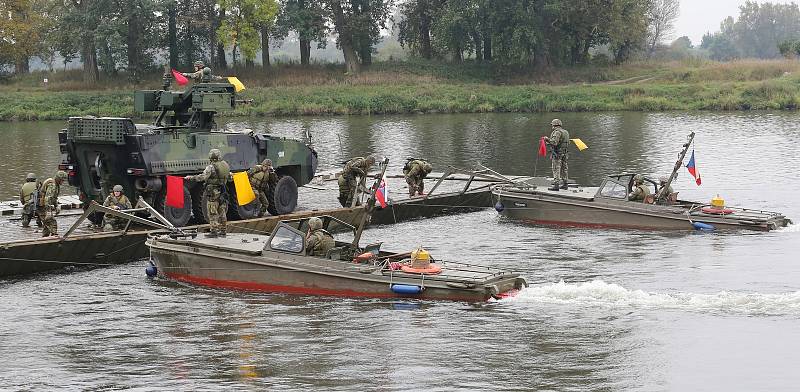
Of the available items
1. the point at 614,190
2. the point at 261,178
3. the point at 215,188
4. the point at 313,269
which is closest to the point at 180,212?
the point at 261,178

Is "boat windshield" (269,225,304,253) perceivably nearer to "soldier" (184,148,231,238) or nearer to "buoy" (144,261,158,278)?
"buoy" (144,261,158,278)

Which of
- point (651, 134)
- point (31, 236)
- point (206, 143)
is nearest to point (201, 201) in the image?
point (206, 143)

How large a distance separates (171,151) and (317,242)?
7453 millimetres

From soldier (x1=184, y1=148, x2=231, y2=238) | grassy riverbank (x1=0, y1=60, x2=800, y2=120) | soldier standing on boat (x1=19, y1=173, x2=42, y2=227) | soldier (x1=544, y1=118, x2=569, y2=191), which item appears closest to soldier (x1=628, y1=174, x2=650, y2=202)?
soldier (x1=544, y1=118, x2=569, y2=191)

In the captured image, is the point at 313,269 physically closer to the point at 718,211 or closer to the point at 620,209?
the point at 620,209

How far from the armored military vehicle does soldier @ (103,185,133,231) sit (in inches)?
38.5

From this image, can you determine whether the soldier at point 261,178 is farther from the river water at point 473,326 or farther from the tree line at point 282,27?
the tree line at point 282,27

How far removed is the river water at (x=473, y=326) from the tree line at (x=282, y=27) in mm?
50484

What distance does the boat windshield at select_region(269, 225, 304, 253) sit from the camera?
21922mm

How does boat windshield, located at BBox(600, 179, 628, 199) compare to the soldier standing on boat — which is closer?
the soldier standing on boat

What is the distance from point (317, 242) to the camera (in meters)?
21.8

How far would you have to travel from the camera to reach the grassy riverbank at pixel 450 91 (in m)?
71.1

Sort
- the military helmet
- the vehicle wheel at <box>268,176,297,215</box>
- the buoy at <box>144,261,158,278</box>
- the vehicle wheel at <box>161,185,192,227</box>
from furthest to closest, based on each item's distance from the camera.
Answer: the vehicle wheel at <box>268,176,297,215</box> → the vehicle wheel at <box>161,185,192,227</box> → the buoy at <box>144,261,158,278</box> → the military helmet

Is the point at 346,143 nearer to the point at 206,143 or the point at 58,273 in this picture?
the point at 206,143
